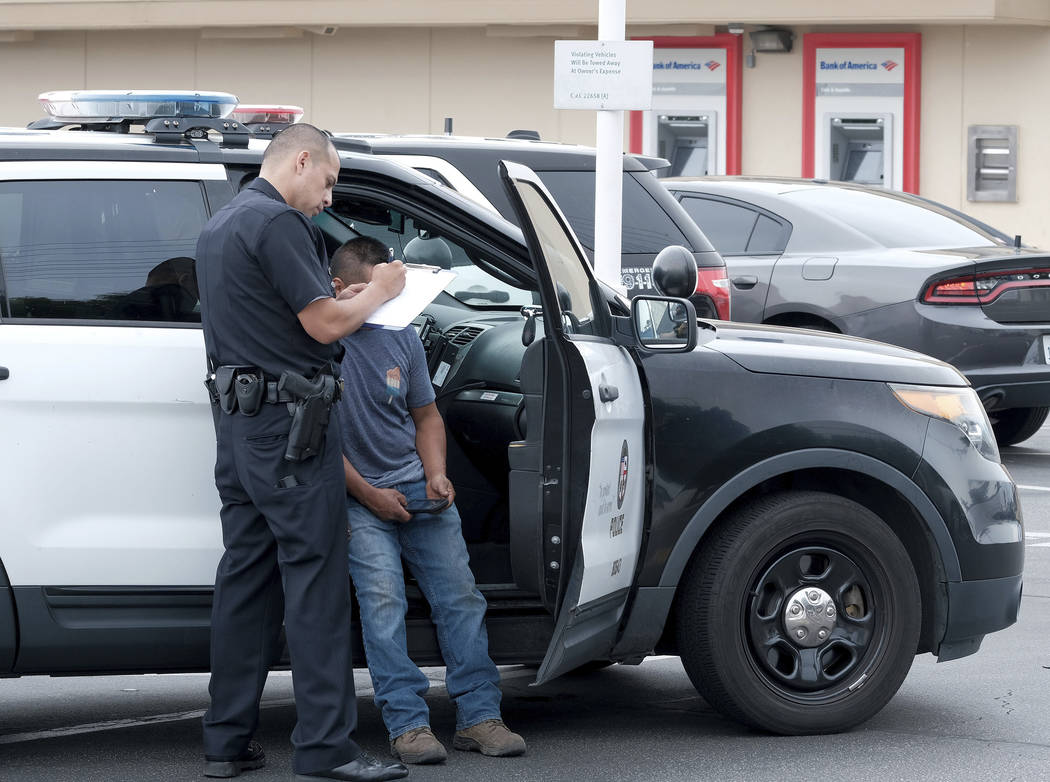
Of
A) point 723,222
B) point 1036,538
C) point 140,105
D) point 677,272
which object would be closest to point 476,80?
point 723,222

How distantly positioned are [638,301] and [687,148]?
50.5 ft

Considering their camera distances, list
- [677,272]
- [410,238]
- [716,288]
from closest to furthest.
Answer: [677,272]
[410,238]
[716,288]

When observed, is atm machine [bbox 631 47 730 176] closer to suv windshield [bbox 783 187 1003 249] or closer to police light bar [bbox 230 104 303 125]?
suv windshield [bbox 783 187 1003 249]

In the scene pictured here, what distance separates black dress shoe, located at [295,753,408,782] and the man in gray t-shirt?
153 mm

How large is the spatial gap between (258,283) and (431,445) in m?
0.76

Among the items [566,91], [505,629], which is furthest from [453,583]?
[566,91]

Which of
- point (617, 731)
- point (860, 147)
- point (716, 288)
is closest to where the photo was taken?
point (617, 731)

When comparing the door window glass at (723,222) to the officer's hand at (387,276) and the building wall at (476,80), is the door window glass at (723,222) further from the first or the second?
the building wall at (476,80)

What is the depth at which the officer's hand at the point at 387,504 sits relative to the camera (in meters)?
4.78

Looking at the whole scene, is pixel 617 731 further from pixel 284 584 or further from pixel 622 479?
pixel 284 584

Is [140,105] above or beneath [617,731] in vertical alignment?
above

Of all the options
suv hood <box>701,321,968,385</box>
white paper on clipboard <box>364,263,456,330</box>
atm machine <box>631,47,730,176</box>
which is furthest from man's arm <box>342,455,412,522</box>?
atm machine <box>631,47,730,176</box>

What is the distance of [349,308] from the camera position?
448cm

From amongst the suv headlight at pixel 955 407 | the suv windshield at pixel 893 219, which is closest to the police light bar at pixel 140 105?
the suv headlight at pixel 955 407
